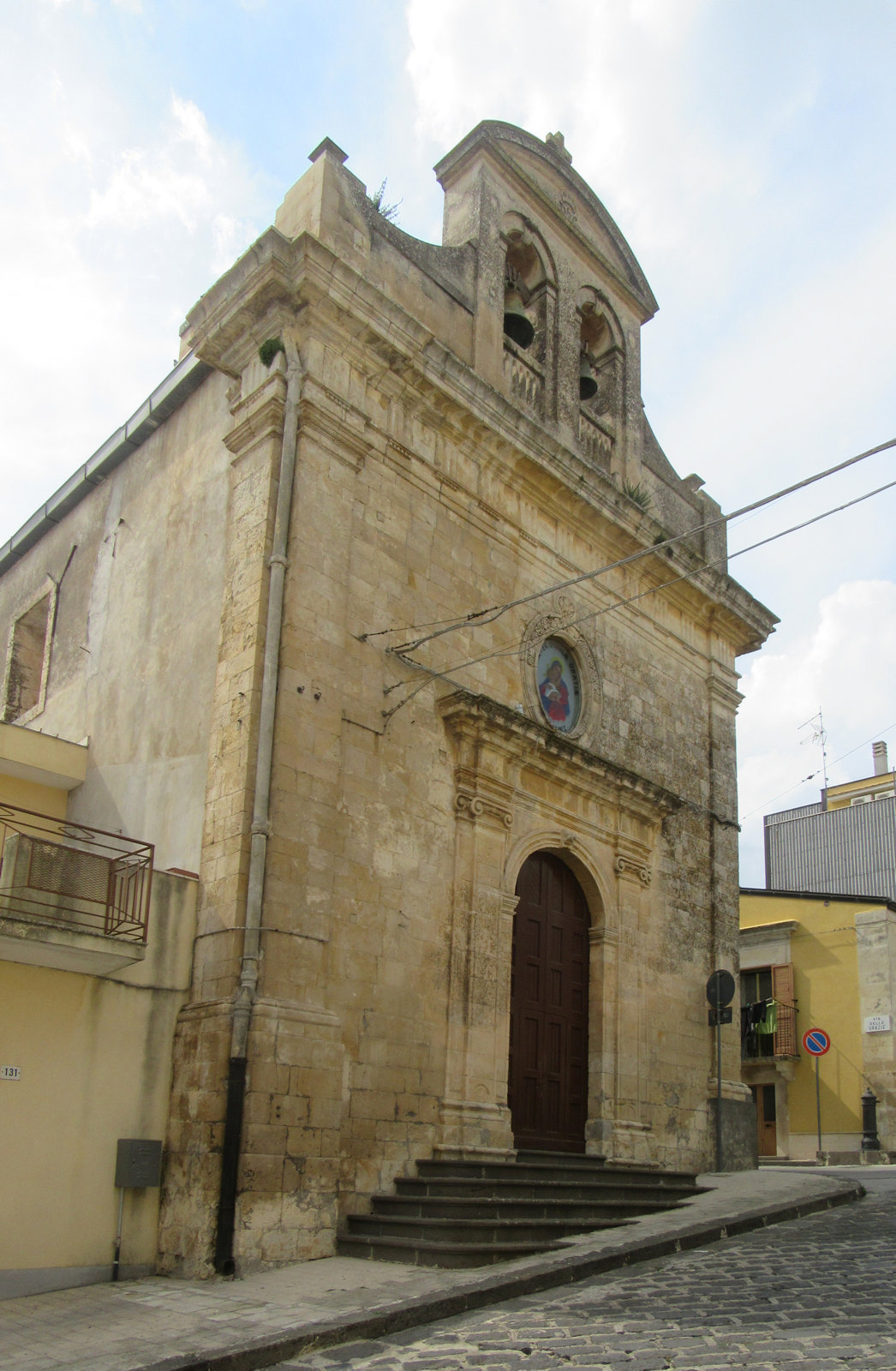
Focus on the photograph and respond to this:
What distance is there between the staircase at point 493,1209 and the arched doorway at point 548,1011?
0.52 m

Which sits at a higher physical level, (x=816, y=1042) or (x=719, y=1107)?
(x=816, y=1042)

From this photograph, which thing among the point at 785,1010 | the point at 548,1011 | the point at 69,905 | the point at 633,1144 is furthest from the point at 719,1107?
the point at 785,1010

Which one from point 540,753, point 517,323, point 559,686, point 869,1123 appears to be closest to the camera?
point 540,753

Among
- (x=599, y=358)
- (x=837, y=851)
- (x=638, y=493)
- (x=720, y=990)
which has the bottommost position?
(x=720, y=990)

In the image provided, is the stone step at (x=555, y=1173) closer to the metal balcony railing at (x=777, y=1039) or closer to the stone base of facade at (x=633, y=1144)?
the stone base of facade at (x=633, y=1144)

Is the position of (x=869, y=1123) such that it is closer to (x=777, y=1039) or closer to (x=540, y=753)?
(x=777, y=1039)

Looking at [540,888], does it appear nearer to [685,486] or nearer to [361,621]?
[361,621]

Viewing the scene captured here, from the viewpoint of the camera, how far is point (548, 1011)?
12266mm

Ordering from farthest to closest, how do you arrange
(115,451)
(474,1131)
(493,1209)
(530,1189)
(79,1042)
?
(115,451) < (474,1131) < (530,1189) < (493,1209) < (79,1042)

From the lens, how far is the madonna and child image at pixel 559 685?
13.3 metres

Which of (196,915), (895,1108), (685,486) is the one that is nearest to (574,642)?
(685,486)

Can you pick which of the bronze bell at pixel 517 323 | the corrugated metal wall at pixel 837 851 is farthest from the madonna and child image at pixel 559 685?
the corrugated metal wall at pixel 837 851

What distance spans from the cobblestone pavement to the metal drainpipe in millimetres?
2052

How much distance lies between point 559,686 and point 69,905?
20.6ft
